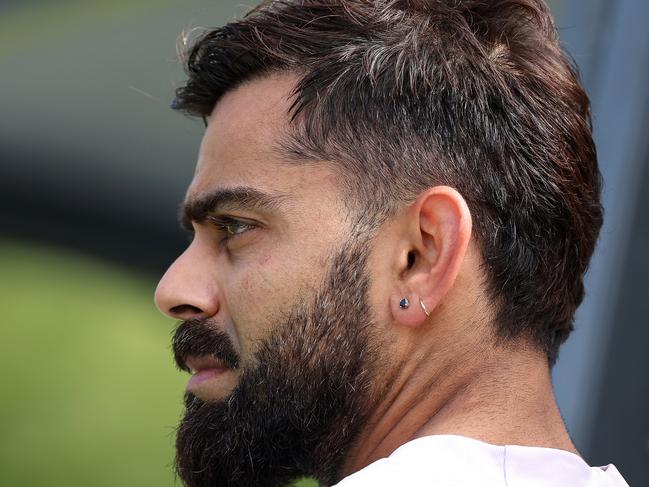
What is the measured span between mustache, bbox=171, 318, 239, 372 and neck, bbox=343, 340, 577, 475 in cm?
28

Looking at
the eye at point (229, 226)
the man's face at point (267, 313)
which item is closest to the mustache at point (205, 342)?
the man's face at point (267, 313)

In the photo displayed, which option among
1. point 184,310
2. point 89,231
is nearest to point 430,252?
point 184,310

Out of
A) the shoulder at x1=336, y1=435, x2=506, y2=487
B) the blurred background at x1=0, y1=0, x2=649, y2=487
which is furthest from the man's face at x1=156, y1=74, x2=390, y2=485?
the blurred background at x1=0, y1=0, x2=649, y2=487

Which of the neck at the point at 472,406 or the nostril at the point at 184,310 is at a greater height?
the nostril at the point at 184,310

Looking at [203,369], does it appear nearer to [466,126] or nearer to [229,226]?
[229,226]

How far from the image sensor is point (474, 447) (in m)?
1.42

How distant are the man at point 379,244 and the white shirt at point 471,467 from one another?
7 centimetres

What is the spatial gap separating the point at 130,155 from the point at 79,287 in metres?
0.56

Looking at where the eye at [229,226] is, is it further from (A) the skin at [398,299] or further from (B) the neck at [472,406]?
(B) the neck at [472,406]

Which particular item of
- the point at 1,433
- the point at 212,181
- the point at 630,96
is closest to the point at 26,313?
the point at 1,433

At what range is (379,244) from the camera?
1.65 m

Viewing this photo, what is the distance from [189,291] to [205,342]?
10 cm

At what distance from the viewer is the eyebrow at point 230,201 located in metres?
1.70

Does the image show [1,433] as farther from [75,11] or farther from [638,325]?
[638,325]
